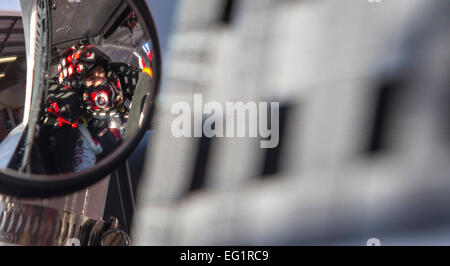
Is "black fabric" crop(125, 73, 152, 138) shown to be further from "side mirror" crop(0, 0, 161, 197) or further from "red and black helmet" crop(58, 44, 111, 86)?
"red and black helmet" crop(58, 44, 111, 86)

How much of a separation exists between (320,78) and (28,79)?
0.93 meters

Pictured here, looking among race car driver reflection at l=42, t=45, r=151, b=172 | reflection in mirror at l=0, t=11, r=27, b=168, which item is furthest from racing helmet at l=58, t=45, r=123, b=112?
reflection in mirror at l=0, t=11, r=27, b=168

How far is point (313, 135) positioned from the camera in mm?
1399

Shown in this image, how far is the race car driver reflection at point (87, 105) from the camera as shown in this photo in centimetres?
133

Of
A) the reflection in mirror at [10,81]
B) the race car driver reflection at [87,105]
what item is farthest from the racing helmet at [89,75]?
the reflection in mirror at [10,81]

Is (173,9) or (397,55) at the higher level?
(173,9)

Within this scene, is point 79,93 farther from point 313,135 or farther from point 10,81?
point 313,135

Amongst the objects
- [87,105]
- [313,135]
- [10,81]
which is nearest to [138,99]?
[87,105]

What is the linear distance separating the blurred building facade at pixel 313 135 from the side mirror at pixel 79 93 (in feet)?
0.29

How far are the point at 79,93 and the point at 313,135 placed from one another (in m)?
0.77
